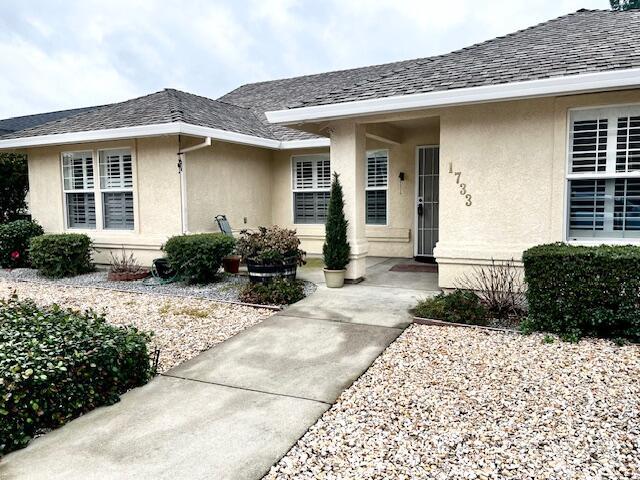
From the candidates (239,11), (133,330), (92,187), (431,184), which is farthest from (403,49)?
(133,330)

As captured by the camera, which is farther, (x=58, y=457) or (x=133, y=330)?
(x=133, y=330)

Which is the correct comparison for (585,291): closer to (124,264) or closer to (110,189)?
(124,264)

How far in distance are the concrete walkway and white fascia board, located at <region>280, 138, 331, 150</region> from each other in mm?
5779

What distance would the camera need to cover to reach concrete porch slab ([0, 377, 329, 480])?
2783mm

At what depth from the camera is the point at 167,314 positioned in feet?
21.1

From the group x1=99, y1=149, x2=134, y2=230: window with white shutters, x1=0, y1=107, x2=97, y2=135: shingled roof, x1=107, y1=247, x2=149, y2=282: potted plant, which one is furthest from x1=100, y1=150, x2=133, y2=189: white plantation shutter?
x1=0, y1=107, x2=97, y2=135: shingled roof

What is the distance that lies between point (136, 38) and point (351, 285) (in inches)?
764

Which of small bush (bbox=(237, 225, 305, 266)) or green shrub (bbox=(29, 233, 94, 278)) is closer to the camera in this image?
small bush (bbox=(237, 225, 305, 266))

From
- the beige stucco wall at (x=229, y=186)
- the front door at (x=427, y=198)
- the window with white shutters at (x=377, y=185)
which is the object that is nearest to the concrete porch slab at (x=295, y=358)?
the beige stucco wall at (x=229, y=186)

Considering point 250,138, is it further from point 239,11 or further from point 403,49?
point 403,49

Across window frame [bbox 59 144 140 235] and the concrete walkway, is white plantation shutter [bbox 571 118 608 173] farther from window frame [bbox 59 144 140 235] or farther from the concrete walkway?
window frame [bbox 59 144 140 235]

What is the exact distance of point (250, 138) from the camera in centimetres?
1036

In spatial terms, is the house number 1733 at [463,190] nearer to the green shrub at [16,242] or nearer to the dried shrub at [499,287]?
the dried shrub at [499,287]

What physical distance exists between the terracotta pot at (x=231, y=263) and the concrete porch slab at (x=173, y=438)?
5411 millimetres
